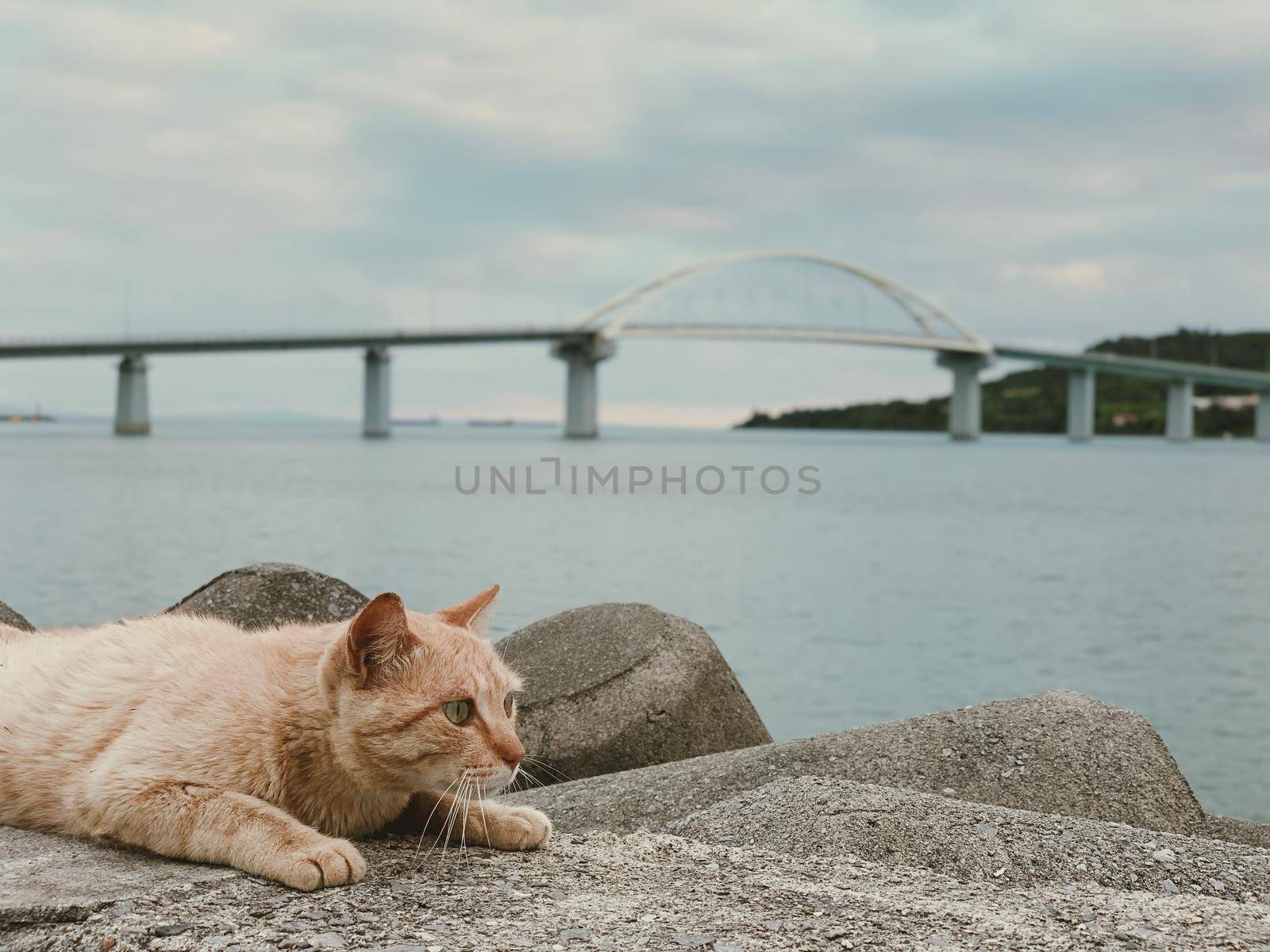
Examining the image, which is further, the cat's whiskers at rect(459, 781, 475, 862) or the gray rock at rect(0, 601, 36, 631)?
the gray rock at rect(0, 601, 36, 631)

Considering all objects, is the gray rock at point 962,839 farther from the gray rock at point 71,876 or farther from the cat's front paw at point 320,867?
the gray rock at point 71,876

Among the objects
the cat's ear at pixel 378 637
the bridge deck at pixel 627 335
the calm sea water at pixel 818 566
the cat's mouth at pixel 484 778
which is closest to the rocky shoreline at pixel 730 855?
the cat's mouth at pixel 484 778

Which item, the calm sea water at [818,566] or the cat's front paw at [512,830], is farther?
the calm sea water at [818,566]

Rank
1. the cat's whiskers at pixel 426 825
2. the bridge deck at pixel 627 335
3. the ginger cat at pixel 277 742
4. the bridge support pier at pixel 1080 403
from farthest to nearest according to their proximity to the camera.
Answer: the bridge support pier at pixel 1080 403 → the bridge deck at pixel 627 335 → the cat's whiskers at pixel 426 825 → the ginger cat at pixel 277 742

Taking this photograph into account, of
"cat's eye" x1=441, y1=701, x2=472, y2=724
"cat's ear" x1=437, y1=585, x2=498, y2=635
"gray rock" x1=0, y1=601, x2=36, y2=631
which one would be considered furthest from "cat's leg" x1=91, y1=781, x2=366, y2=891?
"gray rock" x1=0, y1=601, x2=36, y2=631

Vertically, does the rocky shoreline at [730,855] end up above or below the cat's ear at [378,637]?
below

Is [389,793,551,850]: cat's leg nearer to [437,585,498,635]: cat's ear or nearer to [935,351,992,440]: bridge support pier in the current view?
[437,585,498,635]: cat's ear

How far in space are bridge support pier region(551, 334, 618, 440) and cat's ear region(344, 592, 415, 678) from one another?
79.6 meters

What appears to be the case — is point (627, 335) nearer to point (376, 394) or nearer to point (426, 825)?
point (376, 394)

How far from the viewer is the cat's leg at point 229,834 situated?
9.89 feet

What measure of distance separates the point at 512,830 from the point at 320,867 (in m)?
0.77

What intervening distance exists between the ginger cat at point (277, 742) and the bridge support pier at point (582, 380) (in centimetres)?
7907

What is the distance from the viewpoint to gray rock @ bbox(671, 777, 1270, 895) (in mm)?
3896

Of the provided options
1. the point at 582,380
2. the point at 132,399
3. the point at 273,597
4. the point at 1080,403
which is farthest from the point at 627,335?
the point at 273,597
